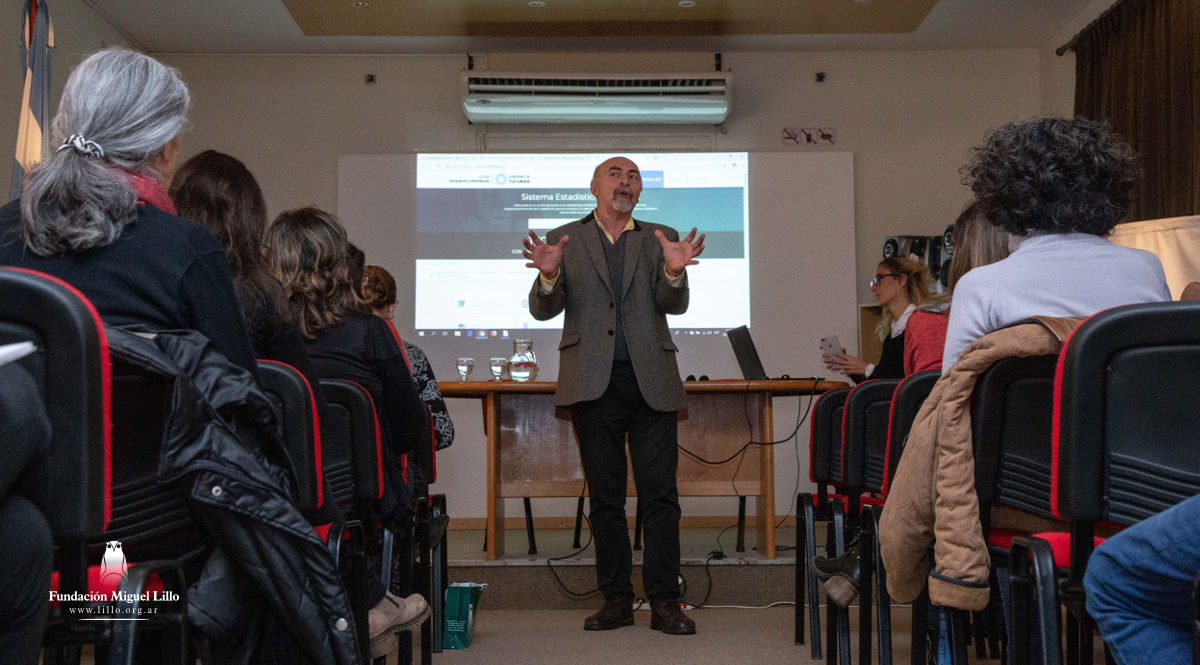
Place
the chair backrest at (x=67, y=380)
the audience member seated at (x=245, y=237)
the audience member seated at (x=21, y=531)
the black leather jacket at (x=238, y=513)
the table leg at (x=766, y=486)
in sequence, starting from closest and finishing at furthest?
the audience member seated at (x=21, y=531), the chair backrest at (x=67, y=380), the black leather jacket at (x=238, y=513), the audience member seated at (x=245, y=237), the table leg at (x=766, y=486)

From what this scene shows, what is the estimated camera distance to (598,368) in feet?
10.9

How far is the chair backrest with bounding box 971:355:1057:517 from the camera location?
1459 mm

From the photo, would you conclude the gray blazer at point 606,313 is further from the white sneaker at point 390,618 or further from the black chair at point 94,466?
the black chair at point 94,466

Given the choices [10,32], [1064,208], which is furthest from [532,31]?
[1064,208]

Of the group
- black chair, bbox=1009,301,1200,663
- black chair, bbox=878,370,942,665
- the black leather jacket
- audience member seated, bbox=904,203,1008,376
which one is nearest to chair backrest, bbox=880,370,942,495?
black chair, bbox=878,370,942,665

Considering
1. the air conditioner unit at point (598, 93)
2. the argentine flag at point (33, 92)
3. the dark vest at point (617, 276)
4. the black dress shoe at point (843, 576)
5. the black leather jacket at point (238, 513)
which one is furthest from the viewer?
the air conditioner unit at point (598, 93)

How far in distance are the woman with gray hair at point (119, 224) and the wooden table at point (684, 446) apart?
2612mm

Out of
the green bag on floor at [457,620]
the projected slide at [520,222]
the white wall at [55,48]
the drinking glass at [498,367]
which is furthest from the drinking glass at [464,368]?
the white wall at [55,48]

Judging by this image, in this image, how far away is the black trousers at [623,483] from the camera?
333 centimetres

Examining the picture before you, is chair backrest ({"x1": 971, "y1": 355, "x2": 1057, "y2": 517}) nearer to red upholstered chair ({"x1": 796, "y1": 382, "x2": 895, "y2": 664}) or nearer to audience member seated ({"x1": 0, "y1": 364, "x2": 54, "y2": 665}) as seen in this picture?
red upholstered chair ({"x1": 796, "y1": 382, "x2": 895, "y2": 664})

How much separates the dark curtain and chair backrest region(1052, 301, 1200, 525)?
382cm

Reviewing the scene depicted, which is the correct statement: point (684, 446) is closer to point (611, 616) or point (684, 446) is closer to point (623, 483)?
point (623, 483)

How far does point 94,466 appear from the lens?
3.54 ft

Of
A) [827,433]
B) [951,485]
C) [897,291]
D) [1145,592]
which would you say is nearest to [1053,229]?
[951,485]
